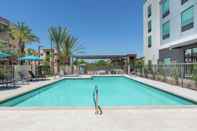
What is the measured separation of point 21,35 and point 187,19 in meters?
26.5

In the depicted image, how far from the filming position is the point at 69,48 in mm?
39531

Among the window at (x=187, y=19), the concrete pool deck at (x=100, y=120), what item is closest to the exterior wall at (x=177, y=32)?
the window at (x=187, y=19)

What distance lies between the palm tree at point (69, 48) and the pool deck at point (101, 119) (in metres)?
30.4

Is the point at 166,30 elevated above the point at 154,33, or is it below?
below

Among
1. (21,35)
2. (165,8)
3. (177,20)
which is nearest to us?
(177,20)

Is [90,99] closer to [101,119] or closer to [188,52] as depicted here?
[101,119]

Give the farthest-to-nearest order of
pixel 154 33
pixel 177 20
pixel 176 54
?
1. pixel 154 33
2. pixel 176 54
3. pixel 177 20

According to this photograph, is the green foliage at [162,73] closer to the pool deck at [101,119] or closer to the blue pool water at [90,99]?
the blue pool water at [90,99]

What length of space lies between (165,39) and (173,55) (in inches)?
126

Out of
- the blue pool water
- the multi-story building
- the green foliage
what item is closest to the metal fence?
the green foliage

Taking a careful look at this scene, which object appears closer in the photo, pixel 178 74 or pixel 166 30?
pixel 178 74

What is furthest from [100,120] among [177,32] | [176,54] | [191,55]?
[176,54]

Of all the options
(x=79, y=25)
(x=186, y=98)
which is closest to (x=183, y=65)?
(x=186, y=98)

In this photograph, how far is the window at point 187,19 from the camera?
22969mm
